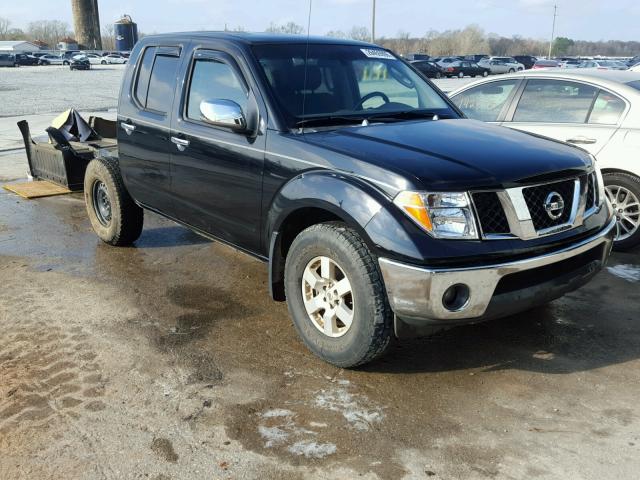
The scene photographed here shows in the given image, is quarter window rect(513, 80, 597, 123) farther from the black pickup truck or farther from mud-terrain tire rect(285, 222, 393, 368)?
mud-terrain tire rect(285, 222, 393, 368)

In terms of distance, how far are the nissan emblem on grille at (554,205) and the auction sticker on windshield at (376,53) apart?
1.94m

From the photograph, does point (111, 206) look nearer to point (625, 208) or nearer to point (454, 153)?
point (454, 153)

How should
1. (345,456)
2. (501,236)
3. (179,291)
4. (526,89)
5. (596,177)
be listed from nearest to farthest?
(345,456), (501,236), (596,177), (179,291), (526,89)

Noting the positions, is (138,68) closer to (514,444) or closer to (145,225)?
→ (145,225)

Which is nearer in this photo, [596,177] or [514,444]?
[514,444]

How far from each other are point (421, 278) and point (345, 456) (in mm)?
910

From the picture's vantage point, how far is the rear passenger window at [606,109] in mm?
5746

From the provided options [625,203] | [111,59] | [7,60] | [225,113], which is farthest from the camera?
[111,59]

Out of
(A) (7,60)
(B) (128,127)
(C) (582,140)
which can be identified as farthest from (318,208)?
(A) (7,60)

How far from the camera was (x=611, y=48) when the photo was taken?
141125 millimetres

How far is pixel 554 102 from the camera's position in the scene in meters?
6.18

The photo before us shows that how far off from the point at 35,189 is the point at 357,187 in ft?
22.0

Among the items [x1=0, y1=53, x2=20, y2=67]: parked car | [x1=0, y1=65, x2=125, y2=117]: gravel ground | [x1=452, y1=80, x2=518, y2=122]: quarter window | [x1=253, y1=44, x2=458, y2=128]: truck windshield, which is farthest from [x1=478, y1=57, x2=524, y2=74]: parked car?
[x1=253, y1=44, x2=458, y2=128]: truck windshield

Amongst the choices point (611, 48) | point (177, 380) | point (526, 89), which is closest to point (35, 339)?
point (177, 380)
